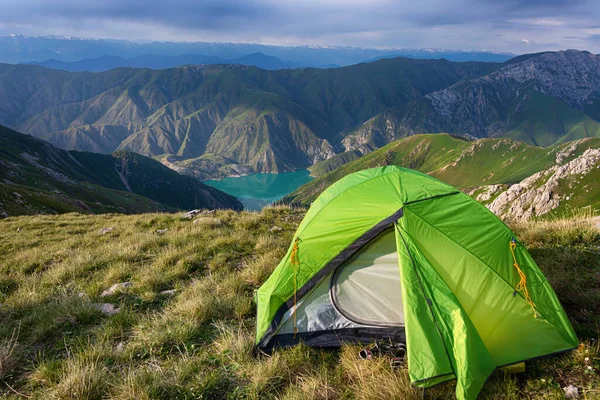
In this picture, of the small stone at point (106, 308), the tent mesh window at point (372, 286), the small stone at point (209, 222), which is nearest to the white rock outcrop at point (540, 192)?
the small stone at point (209, 222)

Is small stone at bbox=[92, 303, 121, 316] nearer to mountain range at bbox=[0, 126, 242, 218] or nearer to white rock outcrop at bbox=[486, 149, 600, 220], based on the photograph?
mountain range at bbox=[0, 126, 242, 218]

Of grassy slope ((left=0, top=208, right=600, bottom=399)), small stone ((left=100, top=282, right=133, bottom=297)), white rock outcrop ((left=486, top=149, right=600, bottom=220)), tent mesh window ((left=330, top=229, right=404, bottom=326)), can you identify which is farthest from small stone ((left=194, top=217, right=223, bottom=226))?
white rock outcrop ((left=486, top=149, right=600, bottom=220))

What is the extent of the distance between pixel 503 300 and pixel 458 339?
1293mm

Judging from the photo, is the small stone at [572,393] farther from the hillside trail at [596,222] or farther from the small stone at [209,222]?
the small stone at [209,222]

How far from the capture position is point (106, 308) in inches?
267

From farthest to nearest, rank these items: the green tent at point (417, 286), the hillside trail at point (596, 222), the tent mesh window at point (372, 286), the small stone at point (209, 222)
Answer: the small stone at point (209, 222)
the hillside trail at point (596, 222)
the tent mesh window at point (372, 286)
the green tent at point (417, 286)

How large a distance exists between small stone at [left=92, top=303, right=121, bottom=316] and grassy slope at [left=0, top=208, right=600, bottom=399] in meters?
0.12

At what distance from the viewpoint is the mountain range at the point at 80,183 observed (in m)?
43.2

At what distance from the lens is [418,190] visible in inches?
219

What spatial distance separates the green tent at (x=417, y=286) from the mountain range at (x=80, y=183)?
37.3m

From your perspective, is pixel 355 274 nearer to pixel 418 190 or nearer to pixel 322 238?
pixel 322 238

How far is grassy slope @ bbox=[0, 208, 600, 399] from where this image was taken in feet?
13.4

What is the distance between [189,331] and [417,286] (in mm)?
3854

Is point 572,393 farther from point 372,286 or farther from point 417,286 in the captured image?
point 372,286
